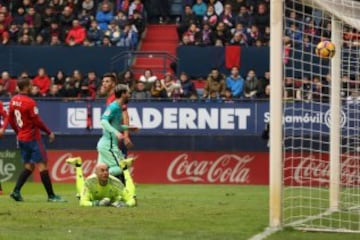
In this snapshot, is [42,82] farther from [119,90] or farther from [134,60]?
[119,90]

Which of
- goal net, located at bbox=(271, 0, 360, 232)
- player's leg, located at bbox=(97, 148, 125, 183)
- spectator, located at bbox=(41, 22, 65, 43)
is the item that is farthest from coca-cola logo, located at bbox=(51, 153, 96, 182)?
player's leg, located at bbox=(97, 148, 125, 183)

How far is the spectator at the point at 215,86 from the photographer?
30816mm

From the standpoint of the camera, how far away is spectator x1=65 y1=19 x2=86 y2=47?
3438cm

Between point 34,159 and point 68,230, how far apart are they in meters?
5.10

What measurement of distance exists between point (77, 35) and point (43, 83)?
3161 millimetres

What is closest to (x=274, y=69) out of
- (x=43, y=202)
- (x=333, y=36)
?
(x=333, y=36)

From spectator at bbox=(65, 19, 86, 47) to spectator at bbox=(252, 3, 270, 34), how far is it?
5370 millimetres

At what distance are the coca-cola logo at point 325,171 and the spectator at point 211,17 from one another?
9.02m

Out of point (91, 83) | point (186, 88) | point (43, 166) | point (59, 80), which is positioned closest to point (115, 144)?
point (43, 166)

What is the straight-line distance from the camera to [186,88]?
103ft

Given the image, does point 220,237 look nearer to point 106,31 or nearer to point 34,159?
point 34,159

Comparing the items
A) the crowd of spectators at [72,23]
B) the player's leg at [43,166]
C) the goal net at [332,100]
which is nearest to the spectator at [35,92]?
the crowd of spectators at [72,23]

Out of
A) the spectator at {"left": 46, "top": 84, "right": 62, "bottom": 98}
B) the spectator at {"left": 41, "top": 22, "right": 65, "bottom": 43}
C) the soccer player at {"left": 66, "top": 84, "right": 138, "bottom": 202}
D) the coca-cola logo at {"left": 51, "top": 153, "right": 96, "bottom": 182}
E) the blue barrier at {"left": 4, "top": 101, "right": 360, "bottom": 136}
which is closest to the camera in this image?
the soccer player at {"left": 66, "top": 84, "right": 138, "bottom": 202}

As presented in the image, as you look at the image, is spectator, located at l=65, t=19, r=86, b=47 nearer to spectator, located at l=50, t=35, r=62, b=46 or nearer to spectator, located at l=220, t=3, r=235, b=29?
spectator, located at l=50, t=35, r=62, b=46
